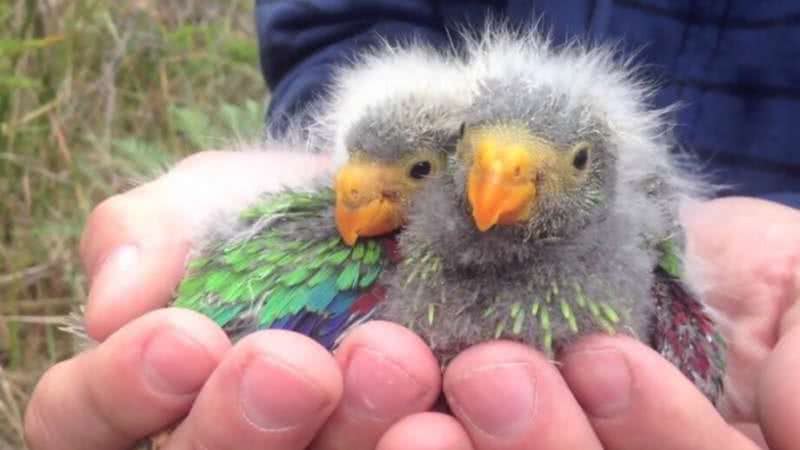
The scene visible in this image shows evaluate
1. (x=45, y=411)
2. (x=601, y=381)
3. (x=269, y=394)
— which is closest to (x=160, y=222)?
(x=45, y=411)

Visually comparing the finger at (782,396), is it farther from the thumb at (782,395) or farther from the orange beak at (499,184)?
the orange beak at (499,184)

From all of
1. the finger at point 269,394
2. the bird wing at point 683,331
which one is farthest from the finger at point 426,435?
the bird wing at point 683,331

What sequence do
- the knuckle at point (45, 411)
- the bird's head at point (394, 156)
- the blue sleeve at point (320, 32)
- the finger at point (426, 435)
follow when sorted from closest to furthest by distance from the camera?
the finger at point (426, 435) → the bird's head at point (394, 156) → the knuckle at point (45, 411) → the blue sleeve at point (320, 32)

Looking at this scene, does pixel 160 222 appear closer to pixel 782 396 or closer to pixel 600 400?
pixel 600 400

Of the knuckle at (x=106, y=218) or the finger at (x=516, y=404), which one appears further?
the knuckle at (x=106, y=218)

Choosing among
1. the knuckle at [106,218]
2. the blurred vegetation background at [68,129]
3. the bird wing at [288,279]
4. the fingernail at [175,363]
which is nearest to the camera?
the fingernail at [175,363]

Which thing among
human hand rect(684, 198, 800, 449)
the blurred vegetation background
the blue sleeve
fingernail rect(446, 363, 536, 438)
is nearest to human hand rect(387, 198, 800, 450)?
fingernail rect(446, 363, 536, 438)

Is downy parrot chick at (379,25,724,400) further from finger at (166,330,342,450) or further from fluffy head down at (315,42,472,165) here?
finger at (166,330,342,450)

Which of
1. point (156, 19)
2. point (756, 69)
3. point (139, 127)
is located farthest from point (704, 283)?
point (156, 19)
